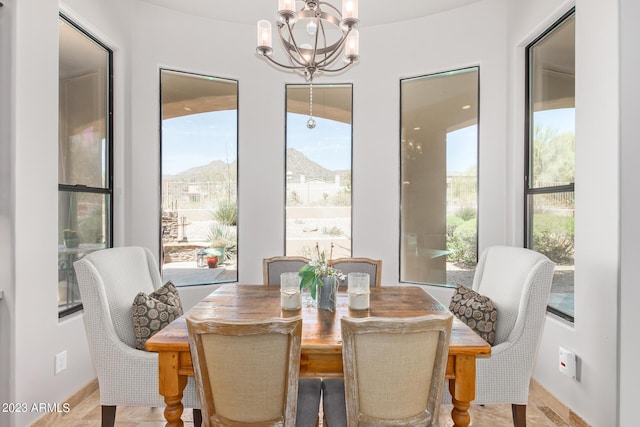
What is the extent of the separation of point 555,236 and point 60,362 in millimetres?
3614

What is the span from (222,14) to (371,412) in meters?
3.60

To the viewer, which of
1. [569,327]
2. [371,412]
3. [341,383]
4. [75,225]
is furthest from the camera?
[75,225]

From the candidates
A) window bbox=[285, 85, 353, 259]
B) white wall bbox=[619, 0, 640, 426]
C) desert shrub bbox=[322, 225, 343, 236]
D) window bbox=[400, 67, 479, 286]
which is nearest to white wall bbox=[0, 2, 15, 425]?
window bbox=[285, 85, 353, 259]

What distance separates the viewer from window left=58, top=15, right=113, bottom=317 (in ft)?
8.62

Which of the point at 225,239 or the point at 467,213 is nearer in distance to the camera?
the point at 467,213

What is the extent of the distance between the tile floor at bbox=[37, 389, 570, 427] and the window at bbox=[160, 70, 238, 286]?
4.38ft

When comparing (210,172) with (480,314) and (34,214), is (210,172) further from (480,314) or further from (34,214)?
(480,314)

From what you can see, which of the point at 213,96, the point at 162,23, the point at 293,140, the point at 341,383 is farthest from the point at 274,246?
the point at 162,23

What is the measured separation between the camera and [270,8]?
3.38 metres

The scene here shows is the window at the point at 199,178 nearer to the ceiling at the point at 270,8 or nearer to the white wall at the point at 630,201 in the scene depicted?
the ceiling at the point at 270,8

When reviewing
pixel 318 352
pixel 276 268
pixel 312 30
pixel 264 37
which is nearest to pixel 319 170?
pixel 276 268

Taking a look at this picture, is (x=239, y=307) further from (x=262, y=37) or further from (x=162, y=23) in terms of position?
(x=162, y=23)

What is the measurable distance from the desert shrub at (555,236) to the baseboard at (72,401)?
360 centimetres

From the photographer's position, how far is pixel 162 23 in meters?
3.42
